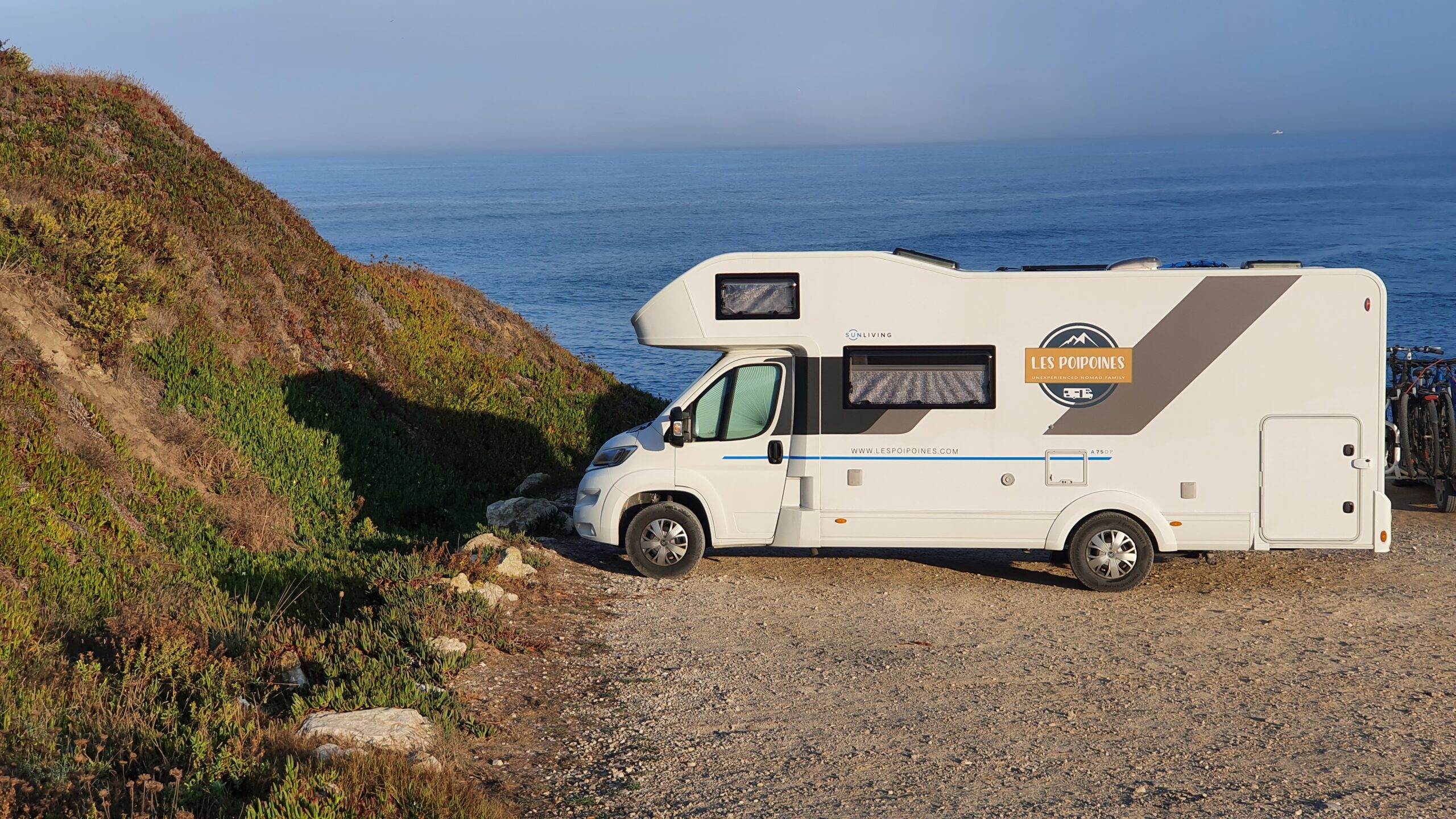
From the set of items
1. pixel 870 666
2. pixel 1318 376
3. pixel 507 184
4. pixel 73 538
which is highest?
pixel 507 184

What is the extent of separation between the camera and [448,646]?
8859 millimetres

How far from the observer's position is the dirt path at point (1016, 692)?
6773 millimetres

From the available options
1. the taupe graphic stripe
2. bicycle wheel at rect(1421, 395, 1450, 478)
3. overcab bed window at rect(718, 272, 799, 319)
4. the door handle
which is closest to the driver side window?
the door handle

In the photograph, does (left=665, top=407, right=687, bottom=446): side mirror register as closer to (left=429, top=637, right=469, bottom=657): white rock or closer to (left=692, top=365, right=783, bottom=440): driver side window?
(left=692, top=365, right=783, bottom=440): driver side window

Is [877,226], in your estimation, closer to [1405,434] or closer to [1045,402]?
[1405,434]

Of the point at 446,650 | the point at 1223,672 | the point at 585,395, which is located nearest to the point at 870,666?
the point at 1223,672

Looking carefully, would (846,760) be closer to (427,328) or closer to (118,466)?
(118,466)

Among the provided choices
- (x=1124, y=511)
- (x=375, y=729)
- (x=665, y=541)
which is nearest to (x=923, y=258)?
(x=1124, y=511)

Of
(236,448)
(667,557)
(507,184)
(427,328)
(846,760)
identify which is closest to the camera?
(846,760)

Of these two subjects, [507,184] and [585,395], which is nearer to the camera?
[585,395]

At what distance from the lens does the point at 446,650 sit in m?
8.79

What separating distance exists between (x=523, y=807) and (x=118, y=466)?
834 cm

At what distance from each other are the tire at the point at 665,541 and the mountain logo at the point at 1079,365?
3.67 m

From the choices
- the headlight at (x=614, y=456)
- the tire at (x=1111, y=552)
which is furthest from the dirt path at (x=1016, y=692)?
the headlight at (x=614, y=456)
